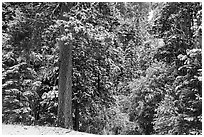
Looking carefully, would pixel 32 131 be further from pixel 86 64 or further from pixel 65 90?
pixel 86 64

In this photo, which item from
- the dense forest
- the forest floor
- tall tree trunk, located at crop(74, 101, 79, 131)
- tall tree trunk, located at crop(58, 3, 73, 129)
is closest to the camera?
the forest floor

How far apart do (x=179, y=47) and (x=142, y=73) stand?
628 centimetres

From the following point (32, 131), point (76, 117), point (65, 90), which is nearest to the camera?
point (32, 131)

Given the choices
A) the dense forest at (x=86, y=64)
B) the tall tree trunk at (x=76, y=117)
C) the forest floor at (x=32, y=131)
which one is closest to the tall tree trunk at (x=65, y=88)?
the dense forest at (x=86, y=64)

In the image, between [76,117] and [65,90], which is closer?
[65,90]

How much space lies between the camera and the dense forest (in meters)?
9.41

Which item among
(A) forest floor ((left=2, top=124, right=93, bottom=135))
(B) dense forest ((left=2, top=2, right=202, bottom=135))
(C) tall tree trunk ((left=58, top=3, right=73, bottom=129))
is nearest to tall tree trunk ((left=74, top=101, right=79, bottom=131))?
(B) dense forest ((left=2, top=2, right=202, bottom=135))

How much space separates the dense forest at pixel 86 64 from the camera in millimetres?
9414

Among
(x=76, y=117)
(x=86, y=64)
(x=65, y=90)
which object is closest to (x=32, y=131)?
(x=65, y=90)

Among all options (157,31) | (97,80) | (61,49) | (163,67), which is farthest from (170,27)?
(61,49)

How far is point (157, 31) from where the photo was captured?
12.4 metres

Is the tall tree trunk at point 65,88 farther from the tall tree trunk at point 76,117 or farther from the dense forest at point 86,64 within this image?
the tall tree trunk at point 76,117

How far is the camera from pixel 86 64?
1186 centimetres

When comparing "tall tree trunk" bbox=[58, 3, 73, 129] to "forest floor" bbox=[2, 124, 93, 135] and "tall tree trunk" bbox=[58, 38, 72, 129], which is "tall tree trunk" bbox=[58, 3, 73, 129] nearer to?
"tall tree trunk" bbox=[58, 38, 72, 129]
